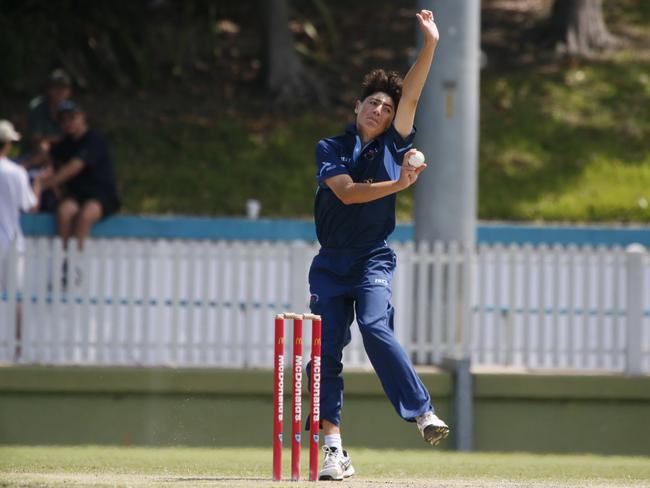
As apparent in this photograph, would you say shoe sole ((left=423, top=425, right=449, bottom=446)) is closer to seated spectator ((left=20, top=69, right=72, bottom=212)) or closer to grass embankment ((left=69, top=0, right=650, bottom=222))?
seated spectator ((left=20, top=69, right=72, bottom=212))

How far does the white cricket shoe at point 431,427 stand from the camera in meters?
6.39

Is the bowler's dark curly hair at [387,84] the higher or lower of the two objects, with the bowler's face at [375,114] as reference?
higher

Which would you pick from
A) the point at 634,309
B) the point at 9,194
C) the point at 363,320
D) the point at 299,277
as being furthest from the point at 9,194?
the point at 363,320

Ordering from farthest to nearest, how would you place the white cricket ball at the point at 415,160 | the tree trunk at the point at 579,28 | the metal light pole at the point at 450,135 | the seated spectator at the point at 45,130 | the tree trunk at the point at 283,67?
1. the tree trunk at the point at 579,28
2. the tree trunk at the point at 283,67
3. the seated spectator at the point at 45,130
4. the metal light pole at the point at 450,135
5. the white cricket ball at the point at 415,160

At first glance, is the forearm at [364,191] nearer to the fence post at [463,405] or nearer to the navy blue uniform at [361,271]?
the navy blue uniform at [361,271]

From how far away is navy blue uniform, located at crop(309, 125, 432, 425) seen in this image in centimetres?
648

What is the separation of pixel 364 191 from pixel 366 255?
15.7 inches

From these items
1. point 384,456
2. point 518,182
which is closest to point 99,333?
point 384,456

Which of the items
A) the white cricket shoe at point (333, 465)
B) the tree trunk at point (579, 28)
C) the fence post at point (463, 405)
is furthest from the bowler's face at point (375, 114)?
the tree trunk at point (579, 28)

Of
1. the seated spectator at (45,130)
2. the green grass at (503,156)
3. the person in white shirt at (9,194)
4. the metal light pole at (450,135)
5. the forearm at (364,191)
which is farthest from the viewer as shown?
the green grass at (503,156)

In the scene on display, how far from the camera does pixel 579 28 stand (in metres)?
21.6

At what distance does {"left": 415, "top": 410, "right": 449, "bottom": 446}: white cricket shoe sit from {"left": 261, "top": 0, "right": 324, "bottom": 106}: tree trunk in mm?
14026

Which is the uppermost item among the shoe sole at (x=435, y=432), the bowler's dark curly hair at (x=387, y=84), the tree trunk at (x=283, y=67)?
the tree trunk at (x=283, y=67)

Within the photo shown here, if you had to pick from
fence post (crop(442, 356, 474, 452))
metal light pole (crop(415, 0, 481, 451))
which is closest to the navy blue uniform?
fence post (crop(442, 356, 474, 452))
